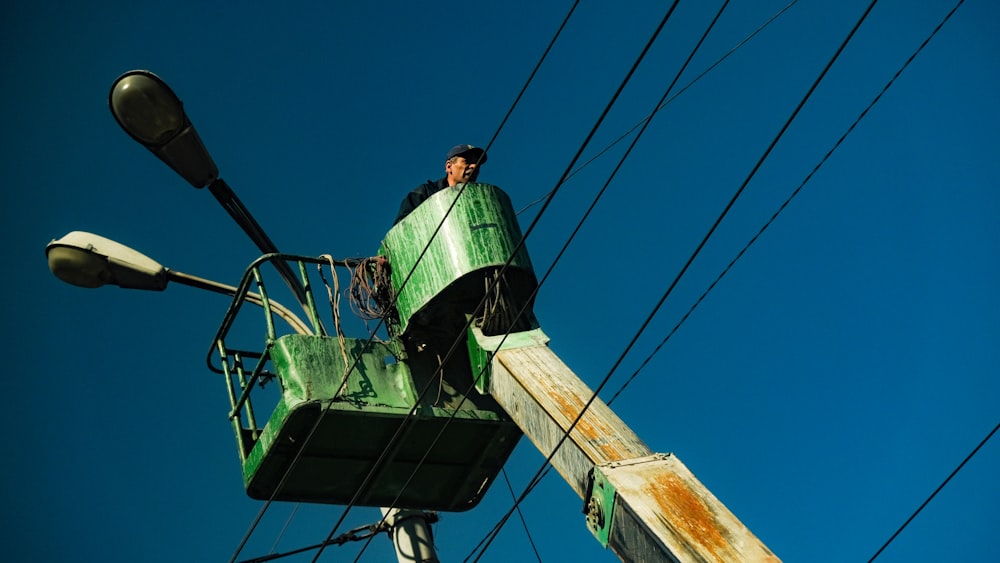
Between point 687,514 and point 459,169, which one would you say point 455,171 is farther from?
point 687,514

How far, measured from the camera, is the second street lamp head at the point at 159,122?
819 centimetres

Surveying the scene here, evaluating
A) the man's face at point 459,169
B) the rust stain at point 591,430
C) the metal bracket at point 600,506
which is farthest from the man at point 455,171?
the metal bracket at point 600,506

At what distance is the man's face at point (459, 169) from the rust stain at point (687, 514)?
3.53m

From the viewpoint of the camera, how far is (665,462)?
5.54 meters

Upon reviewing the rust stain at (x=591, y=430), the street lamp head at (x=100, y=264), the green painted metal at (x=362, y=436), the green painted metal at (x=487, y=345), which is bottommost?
the street lamp head at (x=100, y=264)

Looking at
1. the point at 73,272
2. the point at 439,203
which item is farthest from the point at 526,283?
the point at 73,272

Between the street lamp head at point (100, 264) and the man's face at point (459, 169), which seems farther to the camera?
the street lamp head at point (100, 264)

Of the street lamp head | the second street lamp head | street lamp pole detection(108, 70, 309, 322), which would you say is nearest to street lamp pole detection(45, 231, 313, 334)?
the street lamp head

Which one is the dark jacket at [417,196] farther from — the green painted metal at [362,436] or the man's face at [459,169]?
the green painted metal at [362,436]

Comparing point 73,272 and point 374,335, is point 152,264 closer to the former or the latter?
point 73,272

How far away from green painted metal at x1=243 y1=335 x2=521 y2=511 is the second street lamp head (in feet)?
6.83

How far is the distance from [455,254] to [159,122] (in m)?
2.67

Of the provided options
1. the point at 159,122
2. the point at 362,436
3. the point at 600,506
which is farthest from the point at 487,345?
the point at 159,122

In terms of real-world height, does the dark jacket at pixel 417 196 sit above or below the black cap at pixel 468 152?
below
